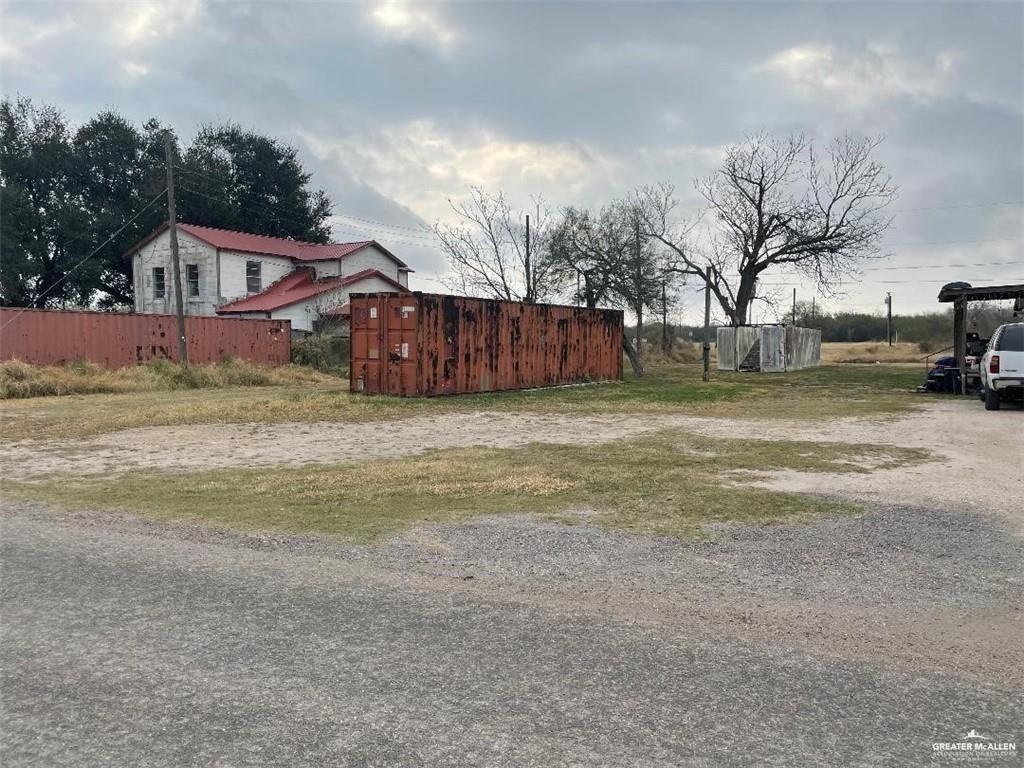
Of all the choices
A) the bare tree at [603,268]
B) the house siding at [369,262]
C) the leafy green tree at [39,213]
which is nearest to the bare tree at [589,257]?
the bare tree at [603,268]

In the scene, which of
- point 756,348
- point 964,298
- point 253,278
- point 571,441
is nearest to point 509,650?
point 571,441

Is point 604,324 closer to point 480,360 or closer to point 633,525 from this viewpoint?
point 480,360

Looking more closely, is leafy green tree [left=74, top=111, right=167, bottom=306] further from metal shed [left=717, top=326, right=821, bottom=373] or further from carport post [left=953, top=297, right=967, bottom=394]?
carport post [left=953, top=297, right=967, bottom=394]

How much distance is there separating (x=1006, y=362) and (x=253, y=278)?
34.3 meters

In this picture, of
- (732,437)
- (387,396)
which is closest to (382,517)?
(732,437)

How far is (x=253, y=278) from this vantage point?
39719mm

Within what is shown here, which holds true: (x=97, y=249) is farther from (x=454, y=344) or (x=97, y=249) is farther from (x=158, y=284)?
(x=454, y=344)

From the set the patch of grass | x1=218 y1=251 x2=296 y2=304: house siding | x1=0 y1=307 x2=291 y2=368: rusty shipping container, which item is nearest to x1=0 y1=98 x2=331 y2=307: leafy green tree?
x1=218 y1=251 x2=296 y2=304: house siding

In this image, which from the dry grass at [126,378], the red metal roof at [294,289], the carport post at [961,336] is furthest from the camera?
the red metal roof at [294,289]

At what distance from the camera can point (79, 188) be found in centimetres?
4516

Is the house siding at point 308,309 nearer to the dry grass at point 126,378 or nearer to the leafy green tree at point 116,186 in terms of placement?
the dry grass at point 126,378

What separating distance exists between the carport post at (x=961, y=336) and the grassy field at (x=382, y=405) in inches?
48.2

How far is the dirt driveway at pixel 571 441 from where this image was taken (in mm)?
7863

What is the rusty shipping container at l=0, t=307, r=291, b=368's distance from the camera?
23344 mm
